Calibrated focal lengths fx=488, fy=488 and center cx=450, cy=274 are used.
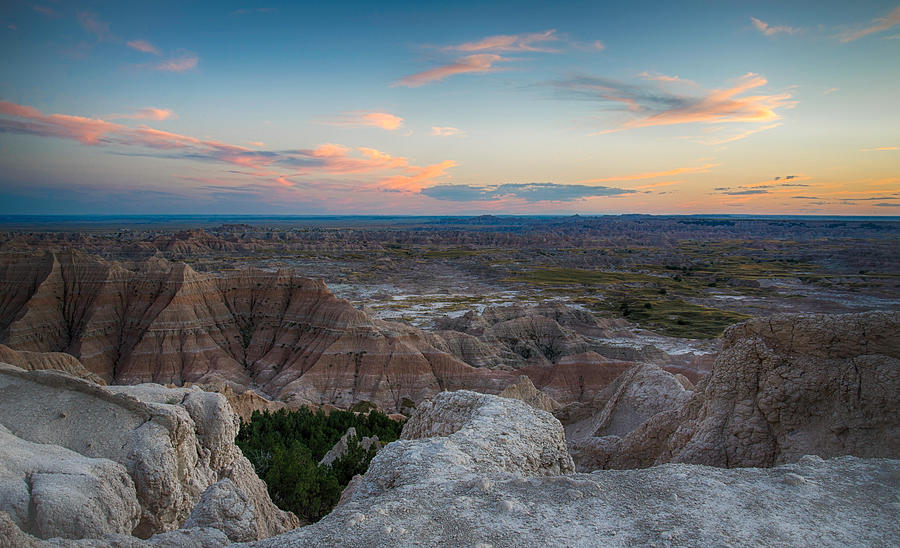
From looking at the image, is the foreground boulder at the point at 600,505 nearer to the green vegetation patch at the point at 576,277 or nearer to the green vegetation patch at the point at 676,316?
the green vegetation patch at the point at 676,316

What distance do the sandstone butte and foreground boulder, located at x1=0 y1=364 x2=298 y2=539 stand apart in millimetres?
23190

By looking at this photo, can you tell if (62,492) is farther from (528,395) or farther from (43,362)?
(528,395)

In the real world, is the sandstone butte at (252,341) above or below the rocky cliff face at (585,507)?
below

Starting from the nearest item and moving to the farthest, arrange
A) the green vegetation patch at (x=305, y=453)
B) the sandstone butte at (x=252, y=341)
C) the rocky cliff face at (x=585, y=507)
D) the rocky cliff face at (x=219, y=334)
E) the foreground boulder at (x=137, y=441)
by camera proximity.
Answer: the rocky cliff face at (x=585, y=507) → the foreground boulder at (x=137, y=441) → the green vegetation patch at (x=305, y=453) → the sandstone butte at (x=252, y=341) → the rocky cliff face at (x=219, y=334)

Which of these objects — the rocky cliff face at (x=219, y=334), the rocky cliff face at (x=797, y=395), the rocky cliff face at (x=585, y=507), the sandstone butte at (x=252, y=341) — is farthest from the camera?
the rocky cliff face at (x=219, y=334)

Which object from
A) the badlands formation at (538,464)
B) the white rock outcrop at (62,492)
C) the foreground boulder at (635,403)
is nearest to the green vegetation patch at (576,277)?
the foreground boulder at (635,403)

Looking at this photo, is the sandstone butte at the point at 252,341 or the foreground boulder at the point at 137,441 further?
the sandstone butte at the point at 252,341

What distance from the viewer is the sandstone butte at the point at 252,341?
3922 centimetres

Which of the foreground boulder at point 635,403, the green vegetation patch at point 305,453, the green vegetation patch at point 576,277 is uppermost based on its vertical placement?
the foreground boulder at point 635,403

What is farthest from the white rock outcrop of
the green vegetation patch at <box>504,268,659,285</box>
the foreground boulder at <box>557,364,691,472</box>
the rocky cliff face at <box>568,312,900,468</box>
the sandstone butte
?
the green vegetation patch at <box>504,268,659,285</box>

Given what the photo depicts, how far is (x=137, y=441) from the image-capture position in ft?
33.9

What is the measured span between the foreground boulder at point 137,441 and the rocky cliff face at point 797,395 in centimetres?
1077

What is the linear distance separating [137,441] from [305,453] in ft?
33.2

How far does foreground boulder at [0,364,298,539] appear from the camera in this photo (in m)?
9.52
